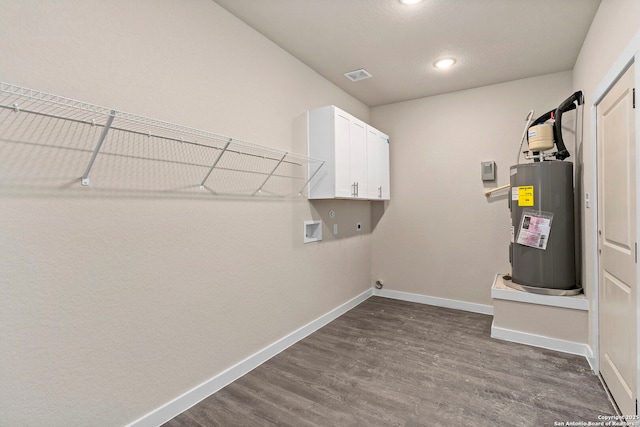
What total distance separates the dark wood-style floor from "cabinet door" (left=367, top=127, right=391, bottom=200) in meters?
1.70

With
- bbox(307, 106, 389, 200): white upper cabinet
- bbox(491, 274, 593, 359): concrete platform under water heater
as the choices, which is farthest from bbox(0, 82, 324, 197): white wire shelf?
bbox(491, 274, 593, 359): concrete platform under water heater

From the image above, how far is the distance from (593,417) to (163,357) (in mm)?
2594

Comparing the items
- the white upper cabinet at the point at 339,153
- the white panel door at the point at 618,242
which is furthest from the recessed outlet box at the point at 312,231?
the white panel door at the point at 618,242

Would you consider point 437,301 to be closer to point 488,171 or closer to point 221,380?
point 488,171

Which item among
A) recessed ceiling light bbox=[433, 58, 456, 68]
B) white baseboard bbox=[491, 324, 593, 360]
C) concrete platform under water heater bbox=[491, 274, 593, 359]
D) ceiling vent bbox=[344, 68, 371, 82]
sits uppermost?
ceiling vent bbox=[344, 68, 371, 82]

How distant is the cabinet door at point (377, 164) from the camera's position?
379 centimetres

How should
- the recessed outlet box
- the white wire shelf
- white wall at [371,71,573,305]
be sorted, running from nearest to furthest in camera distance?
the white wire shelf, the recessed outlet box, white wall at [371,71,573,305]

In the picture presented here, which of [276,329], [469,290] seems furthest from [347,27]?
[469,290]

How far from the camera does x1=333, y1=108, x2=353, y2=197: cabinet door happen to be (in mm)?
3080

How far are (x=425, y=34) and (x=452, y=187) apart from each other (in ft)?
6.44

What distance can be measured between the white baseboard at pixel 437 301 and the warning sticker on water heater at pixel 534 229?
1.20m

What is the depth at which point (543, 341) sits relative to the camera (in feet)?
9.26

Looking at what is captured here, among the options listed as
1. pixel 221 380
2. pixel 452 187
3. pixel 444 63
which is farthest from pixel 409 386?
pixel 444 63

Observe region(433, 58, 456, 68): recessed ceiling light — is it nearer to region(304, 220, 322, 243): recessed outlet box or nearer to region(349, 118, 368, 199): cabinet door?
region(349, 118, 368, 199): cabinet door
